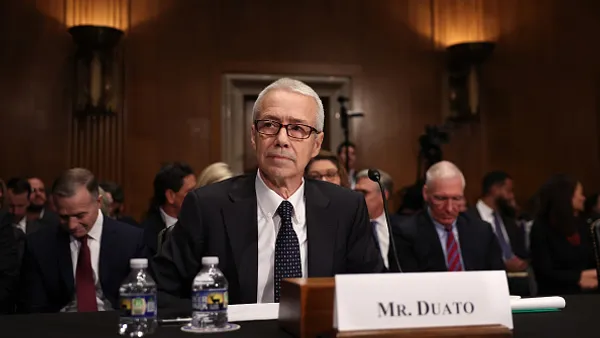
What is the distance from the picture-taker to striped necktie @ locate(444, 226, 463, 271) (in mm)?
3668

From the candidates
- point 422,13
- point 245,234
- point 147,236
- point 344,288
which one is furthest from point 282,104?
point 422,13

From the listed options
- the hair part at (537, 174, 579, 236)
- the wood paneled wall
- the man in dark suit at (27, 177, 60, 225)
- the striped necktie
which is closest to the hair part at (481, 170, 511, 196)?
the wood paneled wall

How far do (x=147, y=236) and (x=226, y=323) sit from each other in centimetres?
256

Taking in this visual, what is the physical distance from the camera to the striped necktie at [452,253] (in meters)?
3.67

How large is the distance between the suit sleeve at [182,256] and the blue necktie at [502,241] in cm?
394

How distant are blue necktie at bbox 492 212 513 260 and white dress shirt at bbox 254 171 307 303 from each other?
12.2 feet

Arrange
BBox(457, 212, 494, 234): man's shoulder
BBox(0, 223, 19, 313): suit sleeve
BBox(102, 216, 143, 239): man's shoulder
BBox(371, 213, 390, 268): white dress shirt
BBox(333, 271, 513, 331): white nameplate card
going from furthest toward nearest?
1. BBox(371, 213, 390, 268): white dress shirt
2. BBox(457, 212, 494, 234): man's shoulder
3. BBox(102, 216, 143, 239): man's shoulder
4. BBox(0, 223, 19, 313): suit sleeve
5. BBox(333, 271, 513, 331): white nameplate card

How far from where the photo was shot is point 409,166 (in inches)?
305

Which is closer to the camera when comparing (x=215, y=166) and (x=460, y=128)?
(x=215, y=166)

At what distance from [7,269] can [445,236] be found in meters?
2.16

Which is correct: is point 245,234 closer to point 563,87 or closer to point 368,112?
point 368,112

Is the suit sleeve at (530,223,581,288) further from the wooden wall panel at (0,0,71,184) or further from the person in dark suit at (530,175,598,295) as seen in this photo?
the wooden wall panel at (0,0,71,184)

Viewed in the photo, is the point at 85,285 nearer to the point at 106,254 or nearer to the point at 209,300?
the point at 106,254

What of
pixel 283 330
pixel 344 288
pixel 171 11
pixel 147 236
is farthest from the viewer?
pixel 171 11
